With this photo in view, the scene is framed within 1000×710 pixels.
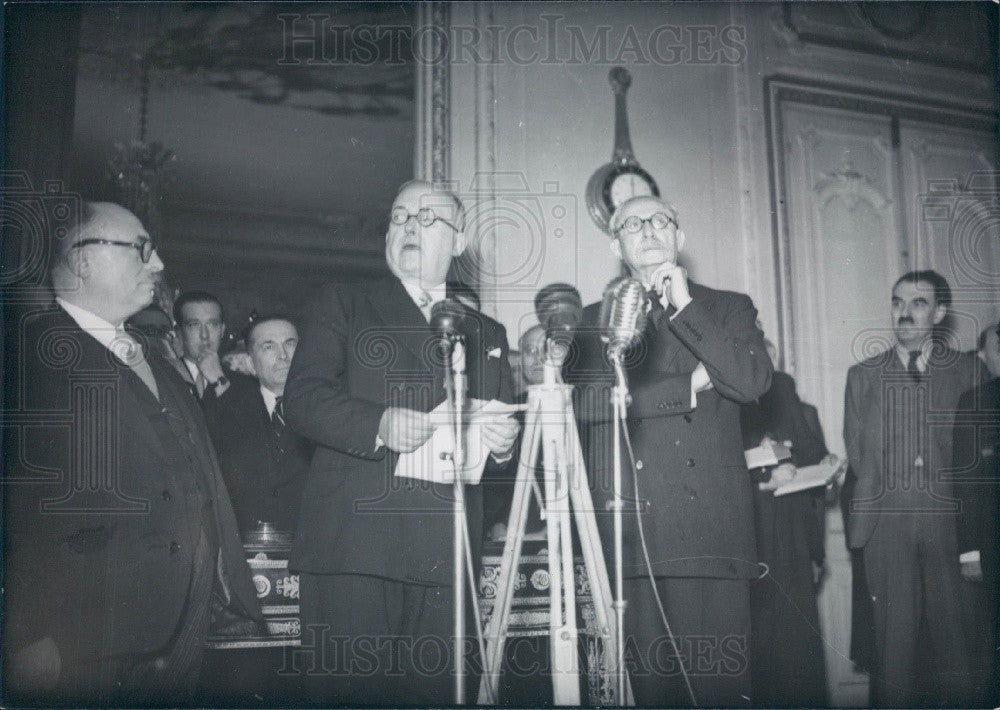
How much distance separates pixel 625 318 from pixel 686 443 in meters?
0.46

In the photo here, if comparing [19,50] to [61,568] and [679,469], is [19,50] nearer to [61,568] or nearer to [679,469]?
[61,568]

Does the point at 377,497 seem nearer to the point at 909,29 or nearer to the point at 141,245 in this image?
the point at 141,245

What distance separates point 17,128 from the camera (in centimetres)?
343

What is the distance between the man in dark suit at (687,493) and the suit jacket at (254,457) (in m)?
0.97

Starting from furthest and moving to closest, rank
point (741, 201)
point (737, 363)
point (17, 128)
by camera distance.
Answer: point (741, 201) < point (17, 128) < point (737, 363)

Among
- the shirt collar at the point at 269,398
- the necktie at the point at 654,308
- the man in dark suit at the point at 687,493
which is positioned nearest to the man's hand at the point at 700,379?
the man in dark suit at the point at 687,493

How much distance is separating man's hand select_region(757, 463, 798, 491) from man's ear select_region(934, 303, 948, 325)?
0.76 m

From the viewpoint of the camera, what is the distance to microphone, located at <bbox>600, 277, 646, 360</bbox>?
3.28m

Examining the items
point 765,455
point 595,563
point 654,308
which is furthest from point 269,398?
point 765,455

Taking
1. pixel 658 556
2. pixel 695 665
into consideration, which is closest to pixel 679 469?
pixel 658 556

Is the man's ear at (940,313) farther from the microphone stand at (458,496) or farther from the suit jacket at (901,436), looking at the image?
the microphone stand at (458,496)

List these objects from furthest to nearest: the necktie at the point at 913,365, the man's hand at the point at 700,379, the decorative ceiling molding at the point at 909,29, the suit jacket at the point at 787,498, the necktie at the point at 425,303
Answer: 1. the decorative ceiling molding at the point at 909,29
2. the necktie at the point at 913,365
3. the suit jacket at the point at 787,498
4. the necktie at the point at 425,303
5. the man's hand at the point at 700,379

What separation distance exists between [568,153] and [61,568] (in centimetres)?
225

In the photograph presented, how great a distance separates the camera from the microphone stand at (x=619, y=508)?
10.2 ft
